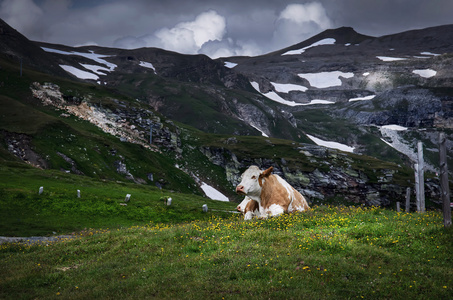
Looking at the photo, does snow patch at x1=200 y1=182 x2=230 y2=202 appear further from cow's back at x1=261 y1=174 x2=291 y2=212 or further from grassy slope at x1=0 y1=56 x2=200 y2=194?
cow's back at x1=261 y1=174 x2=291 y2=212

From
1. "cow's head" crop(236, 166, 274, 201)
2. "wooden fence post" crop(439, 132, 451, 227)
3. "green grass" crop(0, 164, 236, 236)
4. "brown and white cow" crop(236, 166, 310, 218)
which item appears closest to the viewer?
"wooden fence post" crop(439, 132, 451, 227)

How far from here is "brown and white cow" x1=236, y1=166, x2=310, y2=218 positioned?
19359 millimetres

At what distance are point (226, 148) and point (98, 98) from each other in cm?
4638

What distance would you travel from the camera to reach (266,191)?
787 inches

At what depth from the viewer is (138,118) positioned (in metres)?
108

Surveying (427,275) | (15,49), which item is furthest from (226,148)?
(15,49)

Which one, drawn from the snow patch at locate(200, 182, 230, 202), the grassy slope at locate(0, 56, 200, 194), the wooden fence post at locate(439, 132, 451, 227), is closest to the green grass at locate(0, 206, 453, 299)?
the wooden fence post at locate(439, 132, 451, 227)

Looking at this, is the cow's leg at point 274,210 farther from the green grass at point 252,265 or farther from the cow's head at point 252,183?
the green grass at point 252,265

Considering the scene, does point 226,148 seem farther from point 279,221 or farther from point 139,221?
point 279,221

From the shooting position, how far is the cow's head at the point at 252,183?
1923cm

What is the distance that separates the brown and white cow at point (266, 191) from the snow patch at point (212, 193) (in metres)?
66.9

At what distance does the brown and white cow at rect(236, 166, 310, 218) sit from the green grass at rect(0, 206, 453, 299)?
3061 millimetres

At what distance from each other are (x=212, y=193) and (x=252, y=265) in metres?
78.9

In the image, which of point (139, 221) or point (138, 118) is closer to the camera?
point (139, 221)
